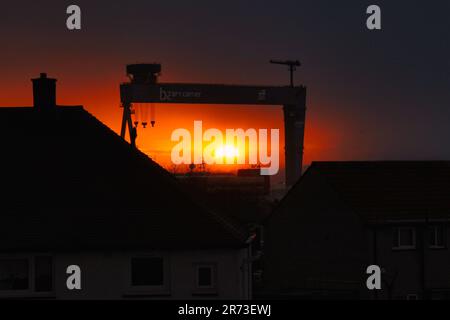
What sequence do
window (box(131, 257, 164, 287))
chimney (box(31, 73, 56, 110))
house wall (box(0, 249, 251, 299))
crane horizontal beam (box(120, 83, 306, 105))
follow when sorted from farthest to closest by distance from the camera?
crane horizontal beam (box(120, 83, 306, 105)), chimney (box(31, 73, 56, 110)), window (box(131, 257, 164, 287)), house wall (box(0, 249, 251, 299))

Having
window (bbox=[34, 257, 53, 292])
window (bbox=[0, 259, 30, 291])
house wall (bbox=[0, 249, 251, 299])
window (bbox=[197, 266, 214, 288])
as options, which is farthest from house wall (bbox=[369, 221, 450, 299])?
window (bbox=[0, 259, 30, 291])

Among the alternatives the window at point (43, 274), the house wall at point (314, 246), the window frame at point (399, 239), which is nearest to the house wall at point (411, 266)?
the window frame at point (399, 239)

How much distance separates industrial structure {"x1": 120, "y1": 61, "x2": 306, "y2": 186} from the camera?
368 feet

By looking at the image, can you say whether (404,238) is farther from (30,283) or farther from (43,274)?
(30,283)

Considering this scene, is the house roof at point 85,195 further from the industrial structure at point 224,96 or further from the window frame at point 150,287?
the industrial structure at point 224,96

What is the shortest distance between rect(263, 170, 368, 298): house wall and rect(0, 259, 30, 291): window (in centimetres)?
1515

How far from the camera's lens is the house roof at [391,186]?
134ft

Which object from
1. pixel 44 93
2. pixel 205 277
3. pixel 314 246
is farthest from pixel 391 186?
pixel 44 93

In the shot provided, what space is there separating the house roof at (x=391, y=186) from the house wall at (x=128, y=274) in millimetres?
13555

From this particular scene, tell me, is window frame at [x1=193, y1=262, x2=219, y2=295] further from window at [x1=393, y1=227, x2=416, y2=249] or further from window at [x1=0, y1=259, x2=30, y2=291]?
window at [x1=393, y1=227, x2=416, y2=249]

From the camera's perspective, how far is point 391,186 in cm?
4328

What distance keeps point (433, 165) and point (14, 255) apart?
80.5 ft

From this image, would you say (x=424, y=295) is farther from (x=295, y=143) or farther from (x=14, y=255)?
(x=295, y=143)

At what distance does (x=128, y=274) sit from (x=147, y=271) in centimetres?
56
